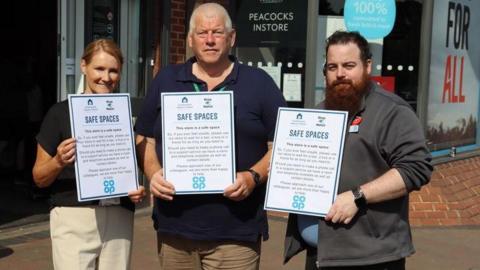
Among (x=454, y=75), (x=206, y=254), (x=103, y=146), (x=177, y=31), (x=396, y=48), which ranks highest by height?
(x=177, y=31)

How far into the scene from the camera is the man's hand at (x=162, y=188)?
2.79 meters

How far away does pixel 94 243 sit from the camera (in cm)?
291

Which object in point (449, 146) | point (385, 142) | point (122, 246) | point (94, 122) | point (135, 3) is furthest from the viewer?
point (449, 146)

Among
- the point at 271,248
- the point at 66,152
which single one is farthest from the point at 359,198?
the point at 271,248

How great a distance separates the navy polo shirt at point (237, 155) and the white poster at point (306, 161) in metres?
0.18

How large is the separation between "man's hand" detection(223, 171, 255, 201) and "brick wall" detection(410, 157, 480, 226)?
13.9 feet

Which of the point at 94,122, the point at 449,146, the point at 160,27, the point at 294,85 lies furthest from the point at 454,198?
the point at 94,122

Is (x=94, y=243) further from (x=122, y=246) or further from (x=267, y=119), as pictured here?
(x=267, y=119)

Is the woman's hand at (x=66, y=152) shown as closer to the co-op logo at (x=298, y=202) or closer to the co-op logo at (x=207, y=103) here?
the co-op logo at (x=207, y=103)

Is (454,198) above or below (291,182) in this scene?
below

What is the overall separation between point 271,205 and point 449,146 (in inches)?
234

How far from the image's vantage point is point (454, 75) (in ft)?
26.2

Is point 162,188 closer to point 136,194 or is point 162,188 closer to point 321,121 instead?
point 136,194

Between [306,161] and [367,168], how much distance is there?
0.84 feet
